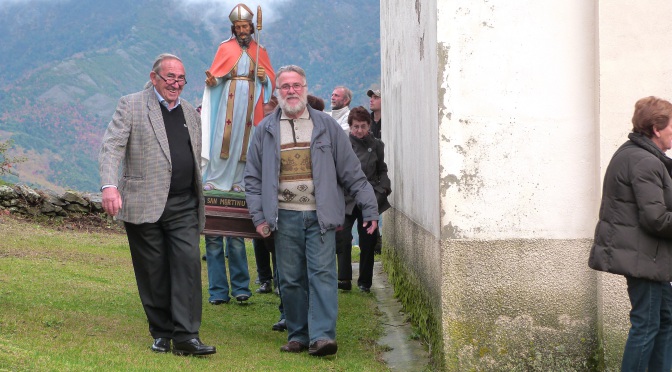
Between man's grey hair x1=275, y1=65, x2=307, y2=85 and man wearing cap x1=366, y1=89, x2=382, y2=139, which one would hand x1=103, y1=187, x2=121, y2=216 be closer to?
man's grey hair x1=275, y1=65, x2=307, y2=85

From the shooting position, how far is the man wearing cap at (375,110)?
13.5 m

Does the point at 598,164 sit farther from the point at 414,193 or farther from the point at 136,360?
the point at 136,360

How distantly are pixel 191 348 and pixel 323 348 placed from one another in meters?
1.01

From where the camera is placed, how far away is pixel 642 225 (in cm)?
568

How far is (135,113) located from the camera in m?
6.88

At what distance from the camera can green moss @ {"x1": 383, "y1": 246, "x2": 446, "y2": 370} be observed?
701 centimetres

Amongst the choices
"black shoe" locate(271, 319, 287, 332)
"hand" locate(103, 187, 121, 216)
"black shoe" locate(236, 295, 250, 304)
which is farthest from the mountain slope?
"hand" locate(103, 187, 121, 216)

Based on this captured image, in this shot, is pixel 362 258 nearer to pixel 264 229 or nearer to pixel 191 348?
pixel 264 229

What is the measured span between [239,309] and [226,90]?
7.20 ft

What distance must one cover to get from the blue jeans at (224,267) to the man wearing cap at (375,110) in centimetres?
430

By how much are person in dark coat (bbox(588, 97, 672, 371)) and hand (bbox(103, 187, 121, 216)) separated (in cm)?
303

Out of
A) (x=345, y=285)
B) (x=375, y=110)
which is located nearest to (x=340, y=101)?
(x=375, y=110)

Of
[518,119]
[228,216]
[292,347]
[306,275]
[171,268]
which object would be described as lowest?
[292,347]

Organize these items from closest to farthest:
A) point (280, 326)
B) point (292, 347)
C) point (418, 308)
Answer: point (292, 347), point (418, 308), point (280, 326)
